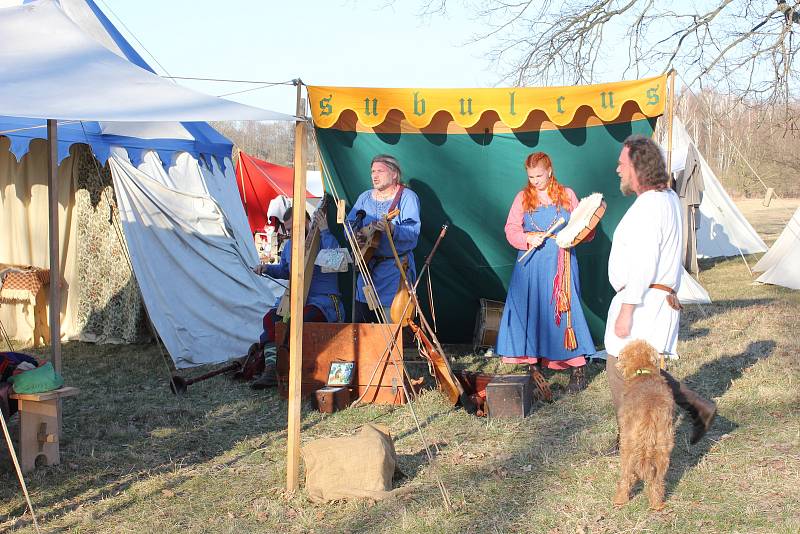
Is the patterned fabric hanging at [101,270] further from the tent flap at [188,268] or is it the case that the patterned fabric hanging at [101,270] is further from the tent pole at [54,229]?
the tent pole at [54,229]

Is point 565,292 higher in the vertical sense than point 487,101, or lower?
lower

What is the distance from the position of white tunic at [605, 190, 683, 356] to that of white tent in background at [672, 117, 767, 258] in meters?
10.9

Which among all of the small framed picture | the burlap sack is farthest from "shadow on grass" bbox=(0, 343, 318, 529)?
the burlap sack

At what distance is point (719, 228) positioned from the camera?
14258mm

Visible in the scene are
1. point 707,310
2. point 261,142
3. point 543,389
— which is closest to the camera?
point 543,389

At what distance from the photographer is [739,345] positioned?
655 cm

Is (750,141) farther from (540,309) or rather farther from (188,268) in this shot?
(188,268)

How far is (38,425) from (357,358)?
1972 mm

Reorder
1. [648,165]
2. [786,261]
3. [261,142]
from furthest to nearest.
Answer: [261,142] < [786,261] < [648,165]

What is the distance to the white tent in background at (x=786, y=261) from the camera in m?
10.3

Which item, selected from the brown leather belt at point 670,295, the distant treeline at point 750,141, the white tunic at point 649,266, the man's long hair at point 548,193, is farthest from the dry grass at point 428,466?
the distant treeline at point 750,141

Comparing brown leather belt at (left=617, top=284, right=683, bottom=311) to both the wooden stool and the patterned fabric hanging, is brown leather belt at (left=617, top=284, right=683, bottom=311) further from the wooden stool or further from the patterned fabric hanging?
the patterned fabric hanging

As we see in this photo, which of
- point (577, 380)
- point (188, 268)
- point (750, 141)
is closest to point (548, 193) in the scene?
point (577, 380)

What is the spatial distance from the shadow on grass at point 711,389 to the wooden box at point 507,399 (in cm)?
87
